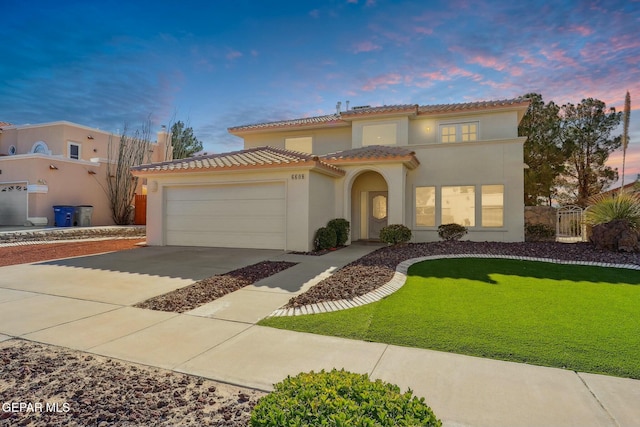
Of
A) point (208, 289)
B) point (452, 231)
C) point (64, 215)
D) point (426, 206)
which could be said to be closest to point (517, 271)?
point (452, 231)

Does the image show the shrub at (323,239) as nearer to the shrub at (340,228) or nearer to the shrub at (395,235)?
the shrub at (340,228)

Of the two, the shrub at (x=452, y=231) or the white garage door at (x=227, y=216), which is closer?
the white garage door at (x=227, y=216)

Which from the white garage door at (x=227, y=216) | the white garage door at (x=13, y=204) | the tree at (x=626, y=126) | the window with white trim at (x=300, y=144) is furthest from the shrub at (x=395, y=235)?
the white garage door at (x=13, y=204)

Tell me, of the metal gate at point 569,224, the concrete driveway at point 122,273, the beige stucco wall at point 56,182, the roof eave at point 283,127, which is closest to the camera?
the concrete driveway at point 122,273

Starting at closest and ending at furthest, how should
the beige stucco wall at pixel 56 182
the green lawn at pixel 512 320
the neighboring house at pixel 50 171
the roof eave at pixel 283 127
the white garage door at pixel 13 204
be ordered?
1. the green lawn at pixel 512 320
2. the roof eave at pixel 283 127
3. the beige stucco wall at pixel 56 182
4. the neighboring house at pixel 50 171
5. the white garage door at pixel 13 204

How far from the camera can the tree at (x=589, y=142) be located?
25.2 metres

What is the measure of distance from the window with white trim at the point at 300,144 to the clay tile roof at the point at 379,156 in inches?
141

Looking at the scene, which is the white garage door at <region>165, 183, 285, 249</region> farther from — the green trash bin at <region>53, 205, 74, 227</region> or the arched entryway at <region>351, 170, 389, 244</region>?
the green trash bin at <region>53, 205, 74, 227</region>

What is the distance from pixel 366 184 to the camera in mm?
17094

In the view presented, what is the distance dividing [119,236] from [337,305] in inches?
665

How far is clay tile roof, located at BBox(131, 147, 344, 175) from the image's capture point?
12.3 metres

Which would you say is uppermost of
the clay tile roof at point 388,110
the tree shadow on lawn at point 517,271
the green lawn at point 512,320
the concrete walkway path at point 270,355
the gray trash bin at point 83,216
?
the clay tile roof at point 388,110

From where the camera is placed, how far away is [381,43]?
1257 cm

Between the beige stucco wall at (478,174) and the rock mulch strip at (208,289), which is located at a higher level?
the beige stucco wall at (478,174)
